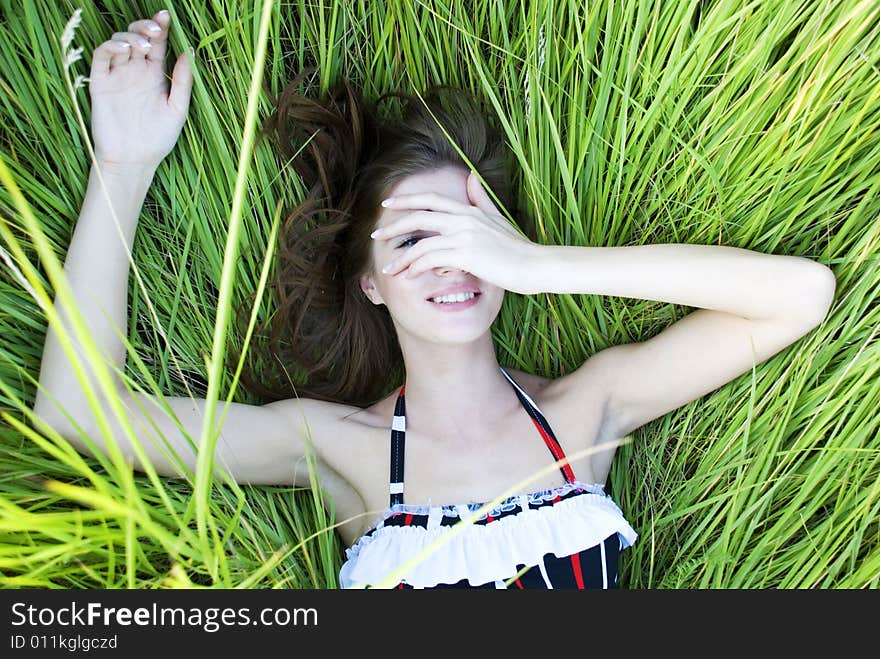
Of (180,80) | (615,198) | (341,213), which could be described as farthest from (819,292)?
(180,80)

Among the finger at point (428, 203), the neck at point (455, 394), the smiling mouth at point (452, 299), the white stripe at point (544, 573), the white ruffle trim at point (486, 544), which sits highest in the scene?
the finger at point (428, 203)

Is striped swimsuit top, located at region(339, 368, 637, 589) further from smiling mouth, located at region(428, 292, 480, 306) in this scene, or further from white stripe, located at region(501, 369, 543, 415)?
smiling mouth, located at region(428, 292, 480, 306)

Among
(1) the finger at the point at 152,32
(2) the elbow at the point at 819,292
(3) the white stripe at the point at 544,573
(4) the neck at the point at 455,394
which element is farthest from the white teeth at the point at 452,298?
(1) the finger at the point at 152,32

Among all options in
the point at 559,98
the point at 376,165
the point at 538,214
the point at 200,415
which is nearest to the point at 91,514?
the point at 200,415

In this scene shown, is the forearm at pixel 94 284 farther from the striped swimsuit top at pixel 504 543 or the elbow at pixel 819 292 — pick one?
the elbow at pixel 819 292

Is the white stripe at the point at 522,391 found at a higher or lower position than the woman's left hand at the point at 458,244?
lower

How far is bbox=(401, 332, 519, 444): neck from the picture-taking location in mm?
1555

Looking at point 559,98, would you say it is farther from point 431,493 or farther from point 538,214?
point 431,493

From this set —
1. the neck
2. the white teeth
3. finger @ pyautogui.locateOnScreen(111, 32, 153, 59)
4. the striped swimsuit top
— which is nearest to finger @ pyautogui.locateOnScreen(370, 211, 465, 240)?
the white teeth

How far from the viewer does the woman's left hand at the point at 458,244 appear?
1404 mm

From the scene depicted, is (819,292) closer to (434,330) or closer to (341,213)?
(434,330)

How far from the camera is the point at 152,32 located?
4.95ft

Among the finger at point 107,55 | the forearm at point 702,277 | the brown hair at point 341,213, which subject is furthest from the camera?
the brown hair at point 341,213

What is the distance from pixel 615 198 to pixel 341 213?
0.61m
